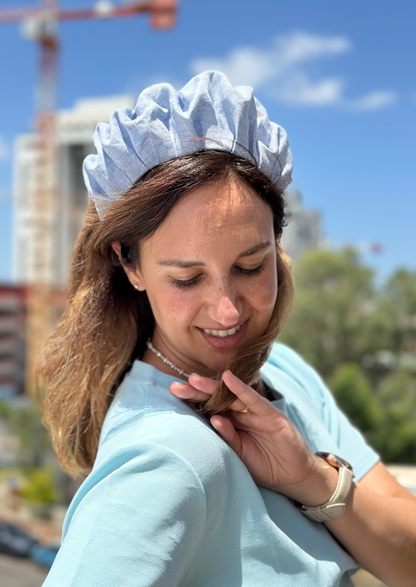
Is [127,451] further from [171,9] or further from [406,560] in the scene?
[171,9]

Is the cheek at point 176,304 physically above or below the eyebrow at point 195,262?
below

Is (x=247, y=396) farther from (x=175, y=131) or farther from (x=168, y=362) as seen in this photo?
(x=175, y=131)

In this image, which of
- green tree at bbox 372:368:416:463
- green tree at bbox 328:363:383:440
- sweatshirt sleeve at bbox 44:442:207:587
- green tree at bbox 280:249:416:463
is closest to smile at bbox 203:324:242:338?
sweatshirt sleeve at bbox 44:442:207:587

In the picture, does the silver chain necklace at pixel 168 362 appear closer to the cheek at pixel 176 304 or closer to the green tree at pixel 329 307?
the cheek at pixel 176 304

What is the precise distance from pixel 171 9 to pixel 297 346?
3140cm

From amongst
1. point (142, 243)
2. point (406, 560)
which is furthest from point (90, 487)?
point (406, 560)

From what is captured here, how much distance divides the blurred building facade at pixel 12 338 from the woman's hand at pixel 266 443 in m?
41.4

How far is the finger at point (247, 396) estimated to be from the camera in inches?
36.7

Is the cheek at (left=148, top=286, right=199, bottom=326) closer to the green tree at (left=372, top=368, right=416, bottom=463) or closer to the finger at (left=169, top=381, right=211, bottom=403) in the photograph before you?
the finger at (left=169, top=381, right=211, bottom=403)

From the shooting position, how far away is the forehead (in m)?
0.92

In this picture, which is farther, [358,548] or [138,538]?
[358,548]

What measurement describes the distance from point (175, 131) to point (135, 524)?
63cm

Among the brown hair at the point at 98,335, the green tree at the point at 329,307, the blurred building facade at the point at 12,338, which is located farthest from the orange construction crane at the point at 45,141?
the brown hair at the point at 98,335

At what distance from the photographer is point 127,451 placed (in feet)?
2.75
